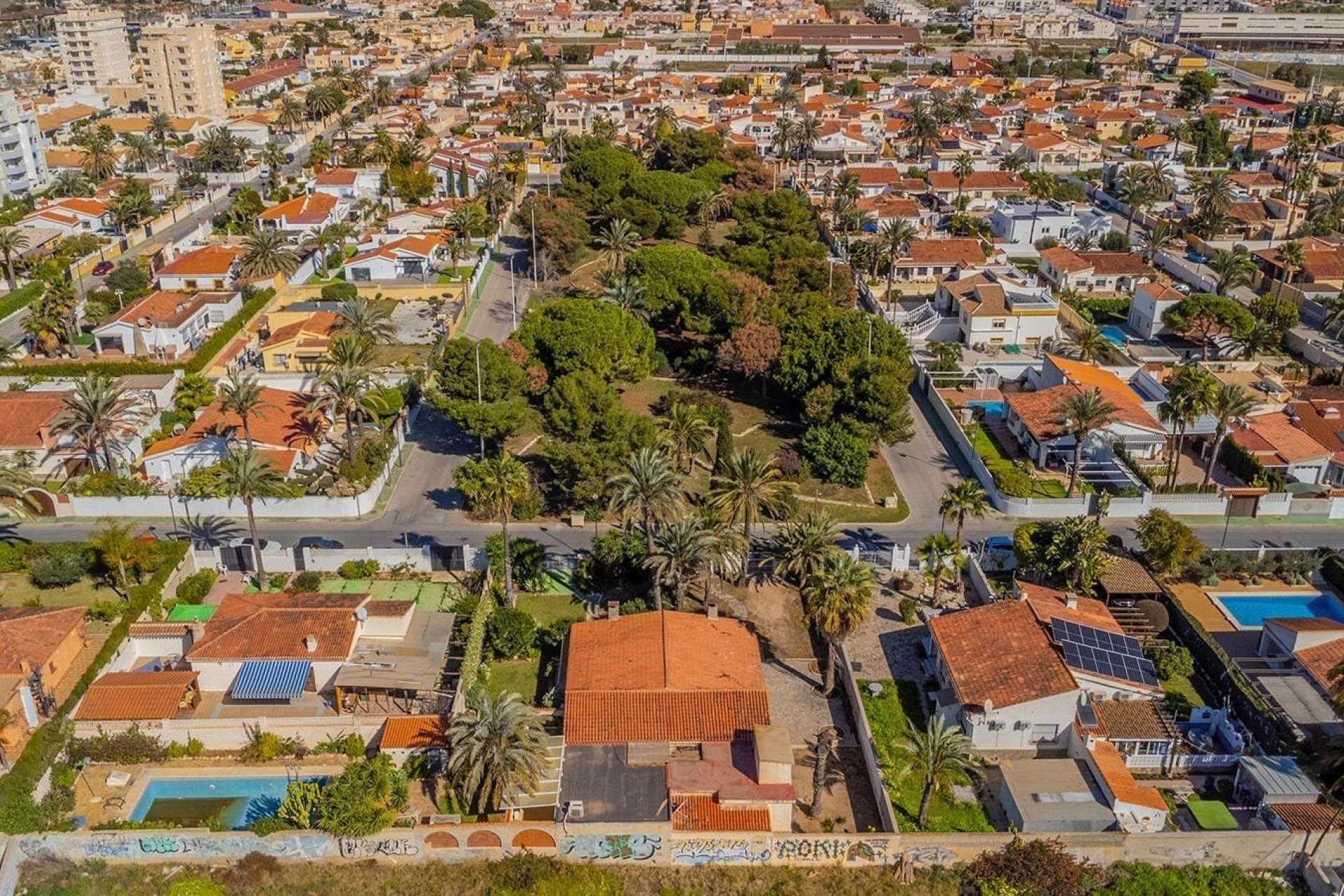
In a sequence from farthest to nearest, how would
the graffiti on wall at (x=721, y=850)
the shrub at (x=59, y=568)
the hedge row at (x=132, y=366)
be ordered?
the hedge row at (x=132, y=366) < the shrub at (x=59, y=568) < the graffiti on wall at (x=721, y=850)

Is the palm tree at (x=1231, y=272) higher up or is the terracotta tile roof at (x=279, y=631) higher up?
the palm tree at (x=1231, y=272)

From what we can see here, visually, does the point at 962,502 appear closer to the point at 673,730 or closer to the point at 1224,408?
the point at 1224,408

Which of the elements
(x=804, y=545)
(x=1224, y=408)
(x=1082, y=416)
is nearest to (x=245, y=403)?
(x=804, y=545)

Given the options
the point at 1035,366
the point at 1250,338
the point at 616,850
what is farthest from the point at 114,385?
the point at 1250,338

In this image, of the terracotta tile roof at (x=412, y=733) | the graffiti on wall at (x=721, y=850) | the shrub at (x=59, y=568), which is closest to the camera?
the graffiti on wall at (x=721, y=850)

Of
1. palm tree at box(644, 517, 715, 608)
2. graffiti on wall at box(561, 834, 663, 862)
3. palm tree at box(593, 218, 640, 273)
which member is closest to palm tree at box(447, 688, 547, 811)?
graffiti on wall at box(561, 834, 663, 862)

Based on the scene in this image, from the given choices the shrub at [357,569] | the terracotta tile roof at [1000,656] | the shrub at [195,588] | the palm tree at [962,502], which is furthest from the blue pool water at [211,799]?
the palm tree at [962,502]

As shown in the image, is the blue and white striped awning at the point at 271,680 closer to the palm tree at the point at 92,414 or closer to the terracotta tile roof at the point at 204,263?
the palm tree at the point at 92,414

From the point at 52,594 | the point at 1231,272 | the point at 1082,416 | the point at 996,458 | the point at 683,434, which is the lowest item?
the point at 52,594
